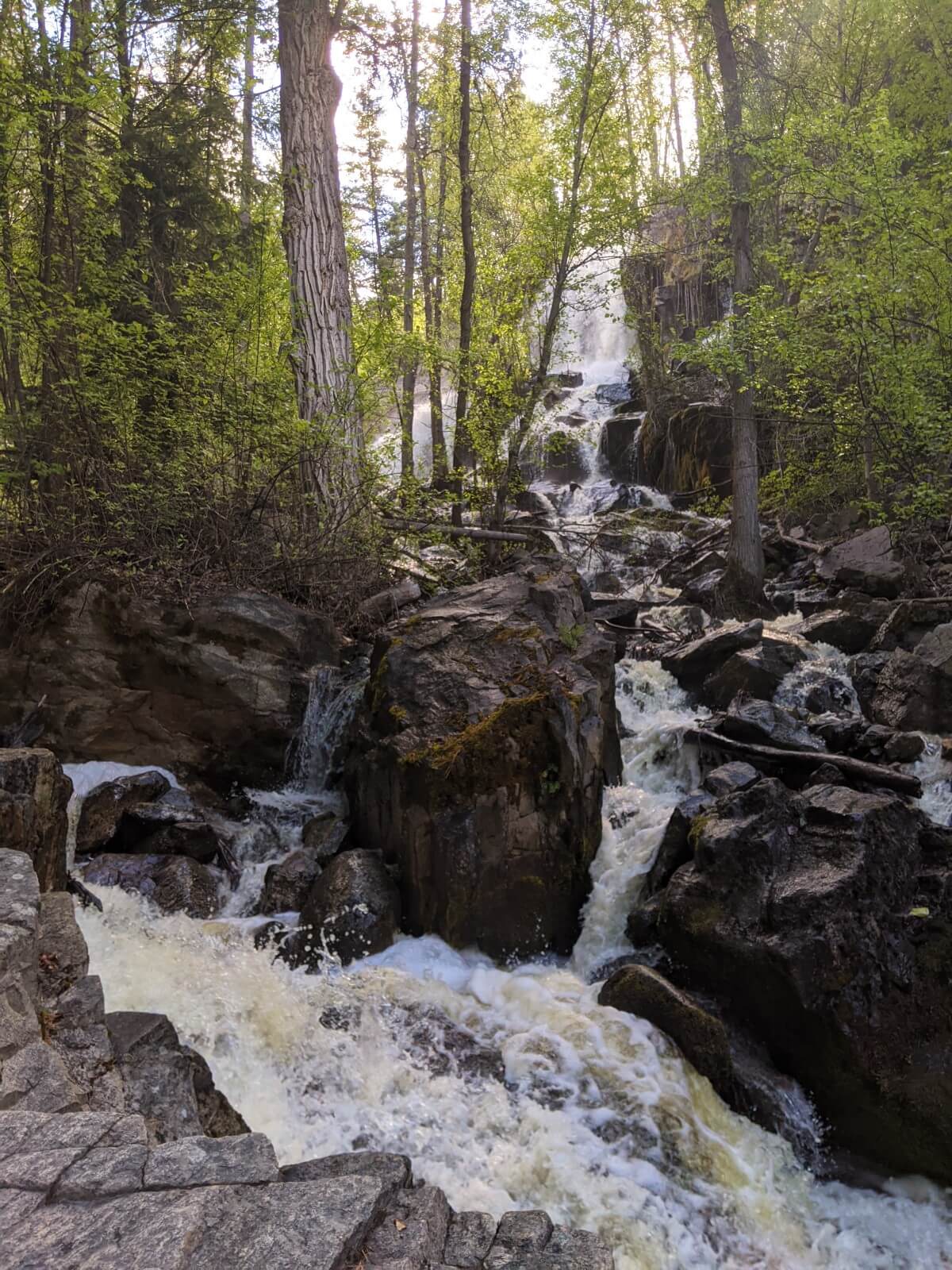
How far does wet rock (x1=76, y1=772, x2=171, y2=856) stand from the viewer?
629 cm

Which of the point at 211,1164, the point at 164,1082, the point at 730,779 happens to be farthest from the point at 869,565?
the point at 211,1164

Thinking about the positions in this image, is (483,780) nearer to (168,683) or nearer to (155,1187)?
(168,683)

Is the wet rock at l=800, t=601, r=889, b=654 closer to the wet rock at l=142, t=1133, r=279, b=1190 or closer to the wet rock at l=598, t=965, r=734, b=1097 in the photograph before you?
the wet rock at l=598, t=965, r=734, b=1097

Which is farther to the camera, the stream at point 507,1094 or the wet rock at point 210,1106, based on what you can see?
the stream at point 507,1094

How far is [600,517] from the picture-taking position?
16703 millimetres

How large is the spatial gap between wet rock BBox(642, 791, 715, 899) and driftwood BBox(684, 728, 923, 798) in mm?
1251

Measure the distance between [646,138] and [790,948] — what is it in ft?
47.3

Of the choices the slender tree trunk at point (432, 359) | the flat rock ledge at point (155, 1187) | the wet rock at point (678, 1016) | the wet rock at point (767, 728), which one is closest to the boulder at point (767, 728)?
the wet rock at point (767, 728)

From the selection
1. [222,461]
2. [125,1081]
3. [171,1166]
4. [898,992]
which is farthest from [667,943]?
[222,461]

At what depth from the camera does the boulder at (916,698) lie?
25.7 feet

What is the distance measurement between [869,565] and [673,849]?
7.38 metres

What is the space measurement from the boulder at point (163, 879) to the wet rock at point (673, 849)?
346 centimetres

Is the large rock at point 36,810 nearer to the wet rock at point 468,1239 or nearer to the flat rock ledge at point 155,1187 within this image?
the flat rock ledge at point 155,1187

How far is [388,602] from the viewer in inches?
368
